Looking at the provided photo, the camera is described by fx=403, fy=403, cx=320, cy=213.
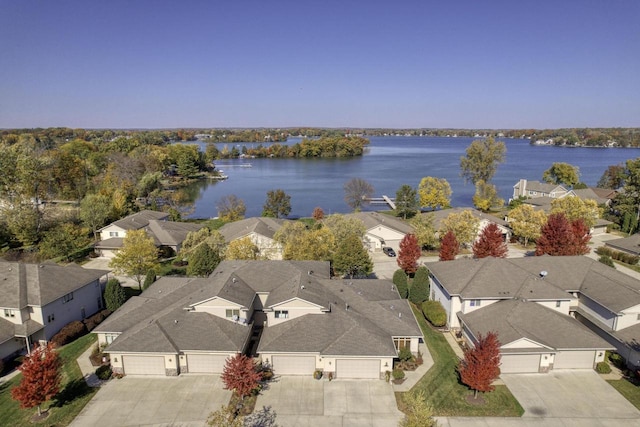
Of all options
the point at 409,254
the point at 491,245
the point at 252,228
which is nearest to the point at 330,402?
the point at 409,254

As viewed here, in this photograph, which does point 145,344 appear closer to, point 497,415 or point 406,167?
point 497,415

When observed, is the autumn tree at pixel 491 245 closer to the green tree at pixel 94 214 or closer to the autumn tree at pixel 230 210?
the autumn tree at pixel 230 210

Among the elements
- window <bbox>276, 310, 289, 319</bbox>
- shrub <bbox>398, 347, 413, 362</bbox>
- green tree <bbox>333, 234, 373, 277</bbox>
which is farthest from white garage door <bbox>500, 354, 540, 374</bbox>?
green tree <bbox>333, 234, 373, 277</bbox>

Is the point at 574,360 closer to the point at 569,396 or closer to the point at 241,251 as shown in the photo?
the point at 569,396

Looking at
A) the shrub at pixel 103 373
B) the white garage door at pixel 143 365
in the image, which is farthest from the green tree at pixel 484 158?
the shrub at pixel 103 373

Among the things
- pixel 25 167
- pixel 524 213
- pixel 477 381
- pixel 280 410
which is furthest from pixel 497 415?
pixel 25 167

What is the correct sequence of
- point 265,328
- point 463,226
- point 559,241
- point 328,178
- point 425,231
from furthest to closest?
point 328,178 < point 425,231 < point 463,226 < point 559,241 < point 265,328
